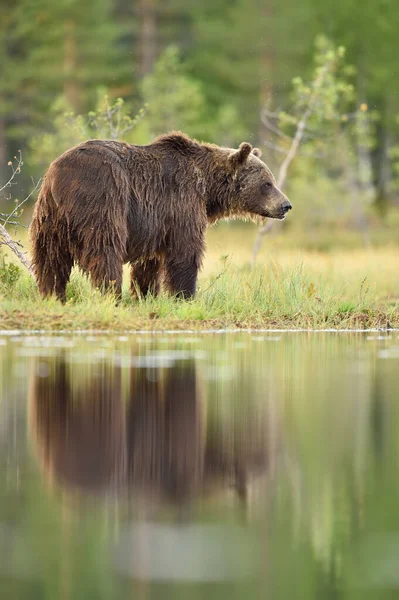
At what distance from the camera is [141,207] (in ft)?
44.4

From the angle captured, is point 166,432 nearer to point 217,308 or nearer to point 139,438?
point 139,438

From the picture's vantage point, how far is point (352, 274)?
2291cm

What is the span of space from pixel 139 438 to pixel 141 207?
22.5 feet

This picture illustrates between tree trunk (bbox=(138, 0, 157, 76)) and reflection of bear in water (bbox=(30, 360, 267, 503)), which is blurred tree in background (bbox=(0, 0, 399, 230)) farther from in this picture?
reflection of bear in water (bbox=(30, 360, 267, 503))

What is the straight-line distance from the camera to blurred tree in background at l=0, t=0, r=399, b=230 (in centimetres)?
4594

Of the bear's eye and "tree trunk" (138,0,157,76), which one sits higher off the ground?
"tree trunk" (138,0,157,76)

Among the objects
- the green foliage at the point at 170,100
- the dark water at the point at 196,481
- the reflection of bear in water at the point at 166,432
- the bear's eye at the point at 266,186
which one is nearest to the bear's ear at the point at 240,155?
the bear's eye at the point at 266,186

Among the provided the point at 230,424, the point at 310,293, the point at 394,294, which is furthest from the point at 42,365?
the point at 394,294

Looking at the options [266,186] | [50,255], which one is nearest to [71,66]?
[266,186]

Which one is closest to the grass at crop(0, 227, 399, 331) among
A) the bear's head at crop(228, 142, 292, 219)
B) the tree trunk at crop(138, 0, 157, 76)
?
the bear's head at crop(228, 142, 292, 219)

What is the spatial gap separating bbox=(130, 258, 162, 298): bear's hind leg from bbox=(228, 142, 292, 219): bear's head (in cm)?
130

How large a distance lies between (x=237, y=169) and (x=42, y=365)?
5251 millimetres

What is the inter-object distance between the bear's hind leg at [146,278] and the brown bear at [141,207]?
1cm

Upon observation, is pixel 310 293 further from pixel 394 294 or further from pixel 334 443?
pixel 334 443
